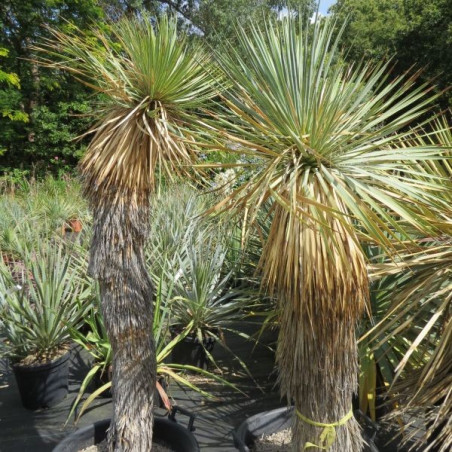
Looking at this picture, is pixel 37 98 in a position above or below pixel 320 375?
above

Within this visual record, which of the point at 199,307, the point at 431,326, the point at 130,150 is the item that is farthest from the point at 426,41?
the point at 130,150

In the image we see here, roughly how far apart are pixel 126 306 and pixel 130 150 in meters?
0.70

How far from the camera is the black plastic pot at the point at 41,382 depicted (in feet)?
11.2

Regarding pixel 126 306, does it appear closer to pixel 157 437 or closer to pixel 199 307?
pixel 157 437

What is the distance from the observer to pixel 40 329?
3.51 m

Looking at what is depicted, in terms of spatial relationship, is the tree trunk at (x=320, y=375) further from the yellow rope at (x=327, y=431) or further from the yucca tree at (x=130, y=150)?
the yucca tree at (x=130, y=150)

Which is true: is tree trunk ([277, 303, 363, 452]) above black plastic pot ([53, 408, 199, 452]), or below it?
above

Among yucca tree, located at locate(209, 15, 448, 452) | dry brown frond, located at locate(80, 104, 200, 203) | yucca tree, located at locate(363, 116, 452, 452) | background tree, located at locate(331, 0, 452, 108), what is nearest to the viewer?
yucca tree, located at locate(209, 15, 448, 452)

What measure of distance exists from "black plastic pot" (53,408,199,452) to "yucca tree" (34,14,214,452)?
577 mm

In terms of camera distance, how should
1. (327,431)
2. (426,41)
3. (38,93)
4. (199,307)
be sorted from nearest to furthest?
(327,431) → (199,307) → (38,93) → (426,41)

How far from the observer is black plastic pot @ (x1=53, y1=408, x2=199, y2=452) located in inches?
100

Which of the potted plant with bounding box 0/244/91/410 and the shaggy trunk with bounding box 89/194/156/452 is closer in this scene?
the shaggy trunk with bounding box 89/194/156/452

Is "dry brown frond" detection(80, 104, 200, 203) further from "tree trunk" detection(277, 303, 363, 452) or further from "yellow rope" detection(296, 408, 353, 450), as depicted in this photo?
"yellow rope" detection(296, 408, 353, 450)

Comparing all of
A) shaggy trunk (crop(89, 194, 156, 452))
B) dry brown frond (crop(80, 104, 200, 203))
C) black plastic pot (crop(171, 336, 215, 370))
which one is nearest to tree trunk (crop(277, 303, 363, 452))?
shaggy trunk (crop(89, 194, 156, 452))
